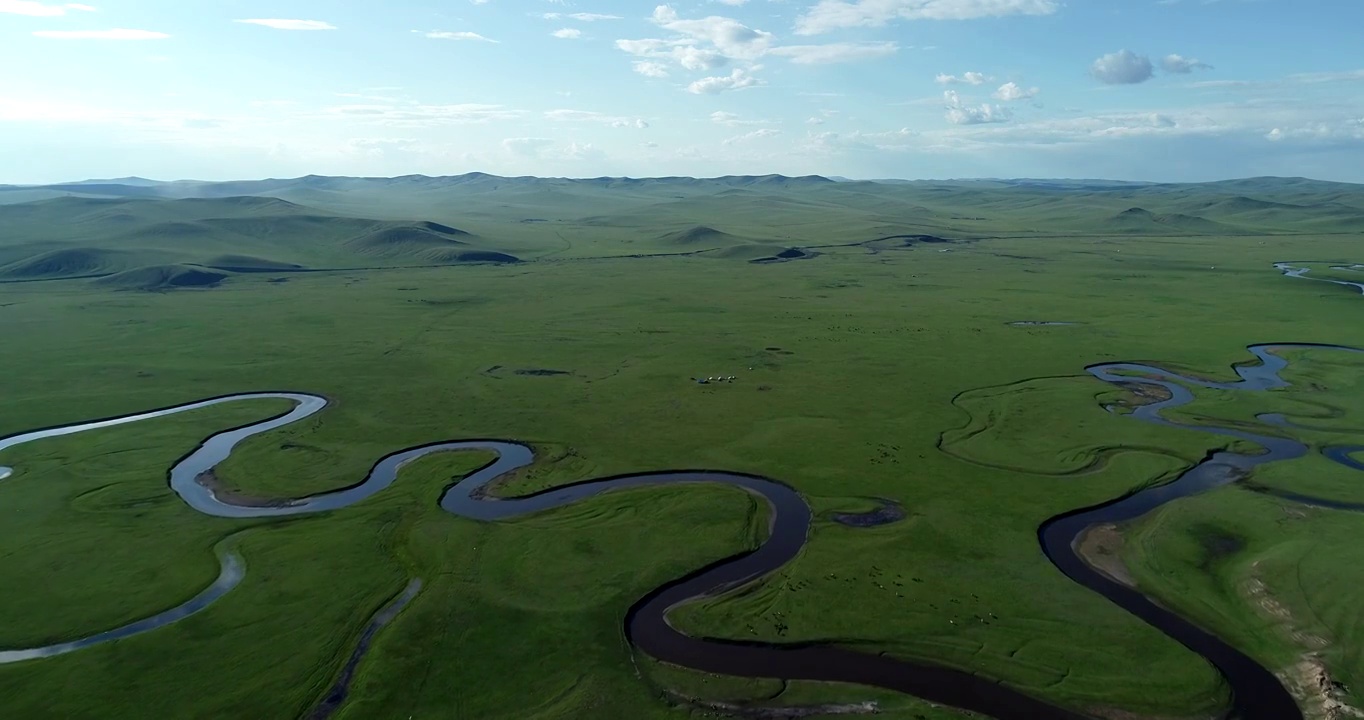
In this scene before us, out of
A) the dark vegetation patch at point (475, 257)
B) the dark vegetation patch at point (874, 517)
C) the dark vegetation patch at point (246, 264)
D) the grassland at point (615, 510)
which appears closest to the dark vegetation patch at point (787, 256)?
the dark vegetation patch at point (475, 257)

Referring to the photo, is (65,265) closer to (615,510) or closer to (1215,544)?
(615,510)

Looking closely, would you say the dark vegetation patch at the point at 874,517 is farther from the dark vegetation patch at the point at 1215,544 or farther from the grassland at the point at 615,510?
the dark vegetation patch at the point at 1215,544

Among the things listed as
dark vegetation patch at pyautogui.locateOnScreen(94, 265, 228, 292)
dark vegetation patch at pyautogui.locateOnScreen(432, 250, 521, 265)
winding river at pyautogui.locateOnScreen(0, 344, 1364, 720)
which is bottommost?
winding river at pyautogui.locateOnScreen(0, 344, 1364, 720)

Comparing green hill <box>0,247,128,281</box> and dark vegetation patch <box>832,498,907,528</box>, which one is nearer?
dark vegetation patch <box>832,498,907,528</box>

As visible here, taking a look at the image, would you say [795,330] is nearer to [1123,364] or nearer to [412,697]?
[1123,364]

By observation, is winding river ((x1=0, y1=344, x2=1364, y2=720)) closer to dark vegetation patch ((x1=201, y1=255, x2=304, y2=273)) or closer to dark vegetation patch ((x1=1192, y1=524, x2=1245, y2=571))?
dark vegetation patch ((x1=1192, y1=524, x2=1245, y2=571))

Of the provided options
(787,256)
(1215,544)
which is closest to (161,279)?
(787,256)

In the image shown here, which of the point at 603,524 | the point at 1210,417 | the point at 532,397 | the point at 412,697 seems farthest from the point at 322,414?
the point at 1210,417

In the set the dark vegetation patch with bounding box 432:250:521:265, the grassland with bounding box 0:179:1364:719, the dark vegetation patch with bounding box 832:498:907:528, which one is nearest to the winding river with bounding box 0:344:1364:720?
the dark vegetation patch with bounding box 832:498:907:528
